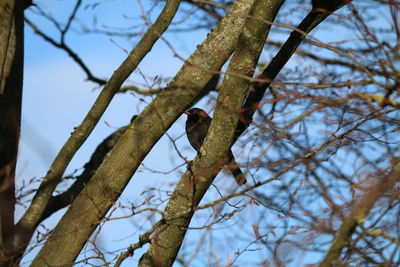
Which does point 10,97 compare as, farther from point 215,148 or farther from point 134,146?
point 215,148

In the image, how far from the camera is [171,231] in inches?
118

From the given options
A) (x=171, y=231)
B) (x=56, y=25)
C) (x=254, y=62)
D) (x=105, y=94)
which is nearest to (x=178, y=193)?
(x=171, y=231)

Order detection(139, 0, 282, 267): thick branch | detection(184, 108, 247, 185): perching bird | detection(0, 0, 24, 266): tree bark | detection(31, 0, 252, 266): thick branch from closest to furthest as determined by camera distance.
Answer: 1. detection(139, 0, 282, 267): thick branch
2. detection(31, 0, 252, 266): thick branch
3. detection(0, 0, 24, 266): tree bark
4. detection(184, 108, 247, 185): perching bird

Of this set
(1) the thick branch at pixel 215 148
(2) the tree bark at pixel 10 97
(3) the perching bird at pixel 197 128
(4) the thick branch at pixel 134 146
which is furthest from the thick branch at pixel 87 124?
(1) the thick branch at pixel 215 148

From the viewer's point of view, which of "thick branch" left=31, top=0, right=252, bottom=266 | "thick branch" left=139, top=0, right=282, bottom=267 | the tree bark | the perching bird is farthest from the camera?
the perching bird

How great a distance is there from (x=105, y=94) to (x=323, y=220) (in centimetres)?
188

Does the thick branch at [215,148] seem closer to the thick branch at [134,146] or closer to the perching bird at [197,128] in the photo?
the thick branch at [134,146]

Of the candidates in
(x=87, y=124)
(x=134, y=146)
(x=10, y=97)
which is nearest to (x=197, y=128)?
(x=87, y=124)

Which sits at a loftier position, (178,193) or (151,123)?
(151,123)

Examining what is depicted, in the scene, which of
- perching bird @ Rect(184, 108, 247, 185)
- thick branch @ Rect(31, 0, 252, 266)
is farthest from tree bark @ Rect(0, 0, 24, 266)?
perching bird @ Rect(184, 108, 247, 185)

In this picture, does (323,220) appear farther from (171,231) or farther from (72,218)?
(72,218)

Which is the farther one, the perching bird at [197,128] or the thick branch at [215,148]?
the perching bird at [197,128]

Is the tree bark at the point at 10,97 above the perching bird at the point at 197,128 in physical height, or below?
below

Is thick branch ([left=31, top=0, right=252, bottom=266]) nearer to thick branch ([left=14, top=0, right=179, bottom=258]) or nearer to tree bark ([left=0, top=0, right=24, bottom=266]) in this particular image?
thick branch ([left=14, top=0, right=179, bottom=258])
